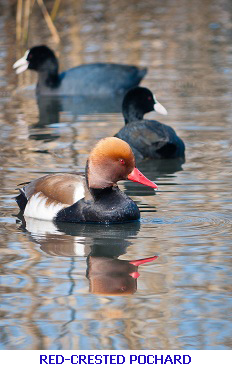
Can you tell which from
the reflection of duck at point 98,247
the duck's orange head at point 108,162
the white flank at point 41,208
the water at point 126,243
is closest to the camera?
the water at point 126,243

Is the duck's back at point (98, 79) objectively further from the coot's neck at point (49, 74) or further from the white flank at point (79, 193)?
the white flank at point (79, 193)

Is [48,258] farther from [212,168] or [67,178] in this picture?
[212,168]

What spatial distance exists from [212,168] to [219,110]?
3.58m

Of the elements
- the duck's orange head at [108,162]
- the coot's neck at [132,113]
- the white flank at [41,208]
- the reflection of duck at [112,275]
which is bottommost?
the coot's neck at [132,113]

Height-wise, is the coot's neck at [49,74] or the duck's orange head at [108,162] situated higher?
the duck's orange head at [108,162]

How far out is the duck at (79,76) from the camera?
51.9 feet

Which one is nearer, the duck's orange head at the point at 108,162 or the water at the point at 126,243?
the water at the point at 126,243

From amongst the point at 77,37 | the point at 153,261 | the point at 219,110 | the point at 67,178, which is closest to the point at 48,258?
the point at 153,261

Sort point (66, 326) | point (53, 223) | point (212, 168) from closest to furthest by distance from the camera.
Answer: point (66, 326)
point (53, 223)
point (212, 168)

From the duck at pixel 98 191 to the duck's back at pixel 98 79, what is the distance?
8050mm

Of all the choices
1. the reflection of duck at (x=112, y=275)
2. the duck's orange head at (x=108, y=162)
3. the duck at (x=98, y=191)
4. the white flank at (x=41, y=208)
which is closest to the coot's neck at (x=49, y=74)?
the white flank at (x=41, y=208)

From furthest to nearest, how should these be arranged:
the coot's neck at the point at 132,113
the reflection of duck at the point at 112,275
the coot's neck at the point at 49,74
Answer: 1. the coot's neck at the point at 49,74
2. the coot's neck at the point at 132,113
3. the reflection of duck at the point at 112,275

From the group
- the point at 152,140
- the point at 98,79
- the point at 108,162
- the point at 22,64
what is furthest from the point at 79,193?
the point at 22,64

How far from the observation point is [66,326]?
17.6 feet
